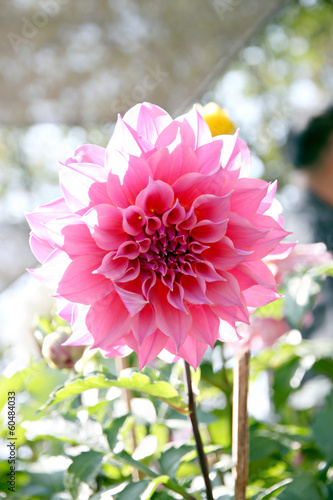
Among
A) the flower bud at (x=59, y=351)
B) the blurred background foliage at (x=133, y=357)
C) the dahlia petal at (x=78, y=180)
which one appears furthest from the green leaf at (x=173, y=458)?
the dahlia petal at (x=78, y=180)

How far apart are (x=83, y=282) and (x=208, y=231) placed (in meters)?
0.08

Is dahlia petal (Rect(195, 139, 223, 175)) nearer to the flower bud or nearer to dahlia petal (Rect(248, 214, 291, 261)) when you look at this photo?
dahlia petal (Rect(248, 214, 291, 261))

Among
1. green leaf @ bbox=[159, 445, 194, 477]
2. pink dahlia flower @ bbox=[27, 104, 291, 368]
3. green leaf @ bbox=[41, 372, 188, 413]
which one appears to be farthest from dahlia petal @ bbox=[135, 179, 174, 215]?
green leaf @ bbox=[159, 445, 194, 477]

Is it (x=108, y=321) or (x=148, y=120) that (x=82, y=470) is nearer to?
(x=108, y=321)

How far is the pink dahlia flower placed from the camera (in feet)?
0.93

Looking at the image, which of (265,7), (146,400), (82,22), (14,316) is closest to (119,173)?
(146,400)

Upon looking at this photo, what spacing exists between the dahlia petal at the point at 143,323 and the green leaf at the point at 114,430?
142 millimetres

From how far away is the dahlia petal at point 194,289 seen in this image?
0.94 ft

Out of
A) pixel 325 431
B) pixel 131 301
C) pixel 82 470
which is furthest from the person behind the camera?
pixel 325 431

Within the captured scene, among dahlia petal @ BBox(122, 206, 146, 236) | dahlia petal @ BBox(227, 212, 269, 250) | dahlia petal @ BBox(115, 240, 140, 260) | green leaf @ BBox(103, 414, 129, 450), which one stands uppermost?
dahlia petal @ BBox(122, 206, 146, 236)

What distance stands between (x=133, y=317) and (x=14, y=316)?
428 millimetres

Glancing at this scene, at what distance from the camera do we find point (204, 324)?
300 mm

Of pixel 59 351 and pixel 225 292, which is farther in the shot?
pixel 59 351

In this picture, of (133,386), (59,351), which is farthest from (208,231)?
(59,351)
